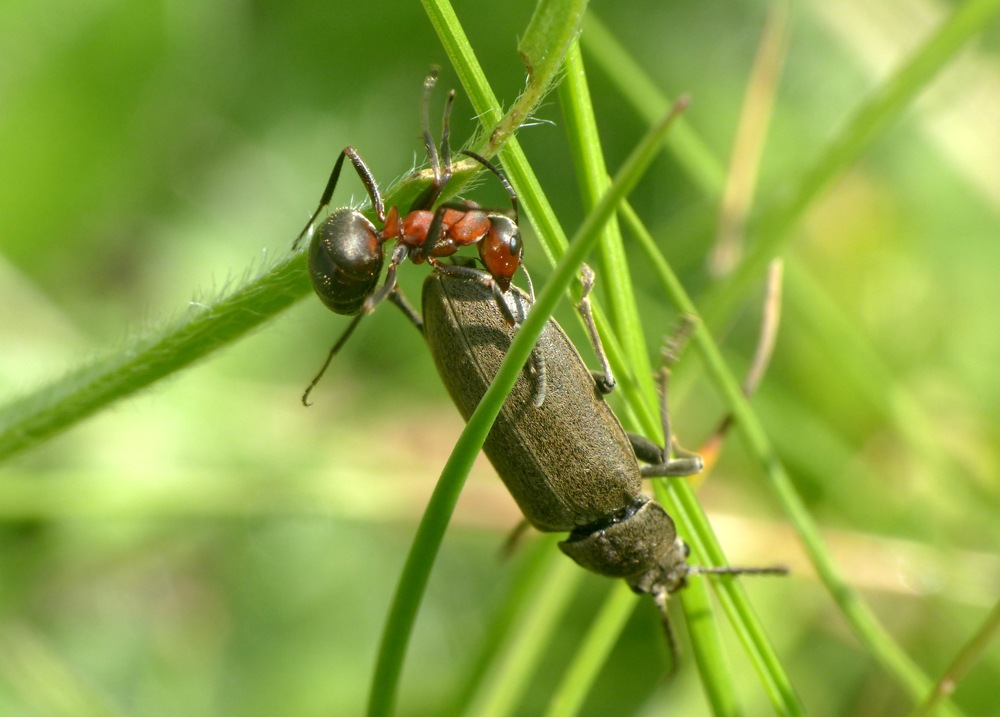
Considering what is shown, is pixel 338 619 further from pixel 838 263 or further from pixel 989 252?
pixel 989 252

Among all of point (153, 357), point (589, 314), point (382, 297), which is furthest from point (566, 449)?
point (153, 357)

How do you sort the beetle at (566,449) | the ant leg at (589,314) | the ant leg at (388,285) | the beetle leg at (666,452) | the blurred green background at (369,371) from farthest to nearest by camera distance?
the blurred green background at (369,371)
the beetle at (566,449)
the beetle leg at (666,452)
the ant leg at (388,285)
the ant leg at (589,314)

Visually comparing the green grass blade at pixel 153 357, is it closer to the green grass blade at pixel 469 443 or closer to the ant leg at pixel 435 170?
the ant leg at pixel 435 170

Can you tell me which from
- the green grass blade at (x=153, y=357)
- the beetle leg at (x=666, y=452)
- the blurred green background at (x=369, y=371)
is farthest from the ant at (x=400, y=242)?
the blurred green background at (x=369, y=371)

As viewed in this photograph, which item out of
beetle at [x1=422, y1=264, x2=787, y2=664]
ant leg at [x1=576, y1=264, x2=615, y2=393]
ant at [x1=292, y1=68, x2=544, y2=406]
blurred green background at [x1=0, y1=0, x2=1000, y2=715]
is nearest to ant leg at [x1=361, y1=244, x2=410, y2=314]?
ant at [x1=292, y1=68, x2=544, y2=406]

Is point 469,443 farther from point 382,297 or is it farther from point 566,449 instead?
point 566,449

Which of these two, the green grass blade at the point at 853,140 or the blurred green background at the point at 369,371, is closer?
the green grass blade at the point at 853,140
